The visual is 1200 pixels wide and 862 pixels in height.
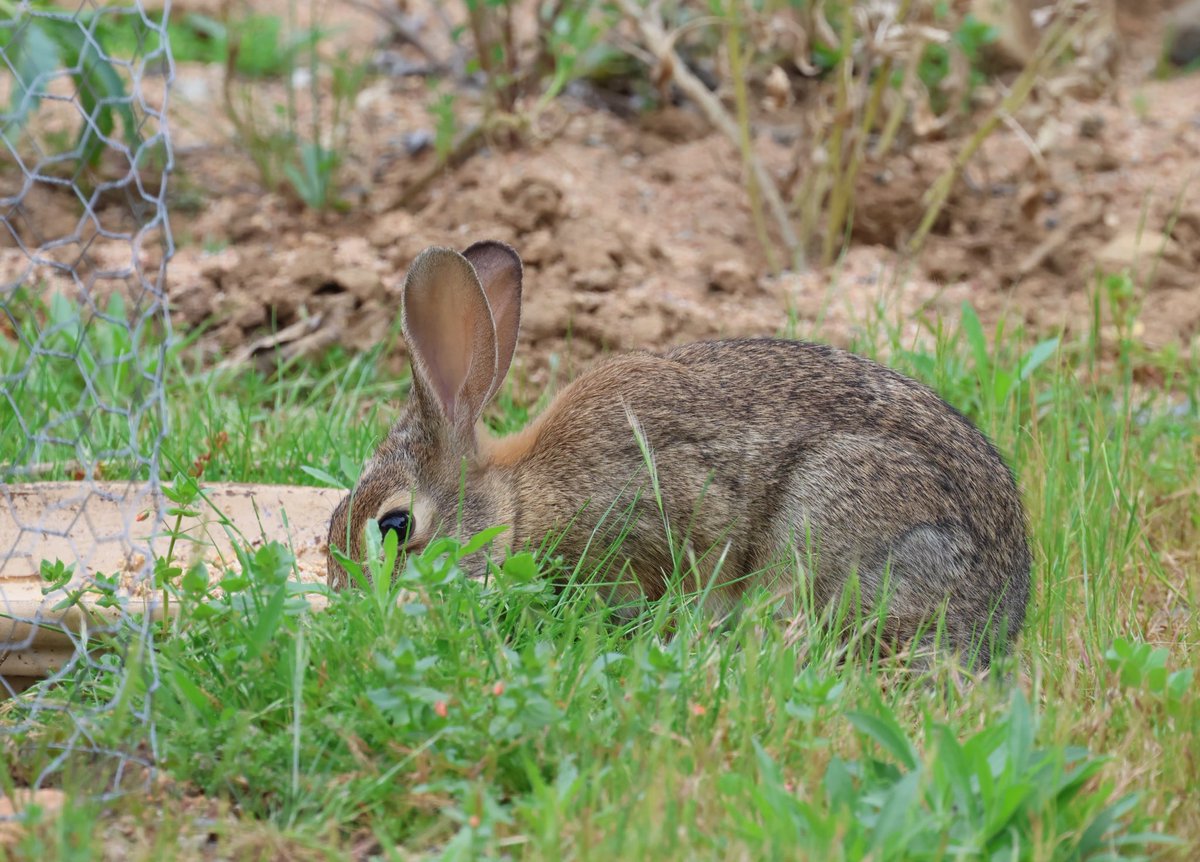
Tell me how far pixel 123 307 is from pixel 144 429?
69 cm

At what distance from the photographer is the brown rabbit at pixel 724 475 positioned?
14.0 ft

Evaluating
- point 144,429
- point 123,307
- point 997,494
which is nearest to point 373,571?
point 997,494

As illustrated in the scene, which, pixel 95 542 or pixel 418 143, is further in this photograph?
pixel 418 143

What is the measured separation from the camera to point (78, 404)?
5539 mm

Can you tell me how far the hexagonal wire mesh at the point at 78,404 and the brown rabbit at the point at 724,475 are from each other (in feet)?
2.56

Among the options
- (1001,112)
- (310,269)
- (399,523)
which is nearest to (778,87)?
(1001,112)

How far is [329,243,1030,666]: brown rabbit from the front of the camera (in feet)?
14.0

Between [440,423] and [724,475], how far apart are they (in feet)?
2.92

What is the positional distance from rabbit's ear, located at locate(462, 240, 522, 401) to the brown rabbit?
11 mm

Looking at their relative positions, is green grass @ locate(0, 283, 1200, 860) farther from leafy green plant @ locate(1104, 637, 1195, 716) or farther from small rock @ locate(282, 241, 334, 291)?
small rock @ locate(282, 241, 334, 291)

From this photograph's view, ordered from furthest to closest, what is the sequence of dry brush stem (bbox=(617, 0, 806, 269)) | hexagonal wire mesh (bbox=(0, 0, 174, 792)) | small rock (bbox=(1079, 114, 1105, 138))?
small rock (bbox=(1079, 114, 1105, 138)), dry brush stem (bbox=(617, 0, 806, 269)), hexagonal wire mesh (bbox=(0, 0, 174, 792))

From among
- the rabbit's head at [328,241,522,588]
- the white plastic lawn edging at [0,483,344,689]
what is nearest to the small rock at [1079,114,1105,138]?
the rabbit's head at [328,241,522,588]

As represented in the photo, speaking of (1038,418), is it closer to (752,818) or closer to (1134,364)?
(1134,364)

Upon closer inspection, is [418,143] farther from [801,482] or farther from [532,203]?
[801,482]
